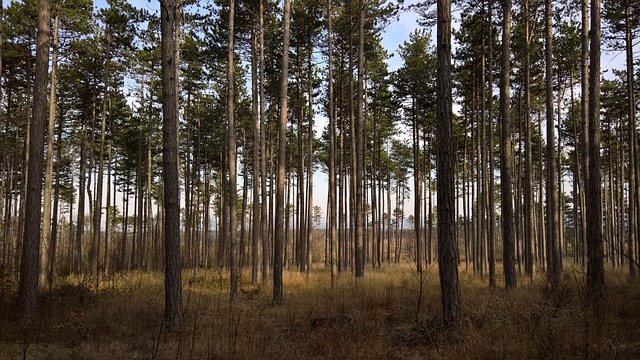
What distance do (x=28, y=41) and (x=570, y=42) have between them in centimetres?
2394

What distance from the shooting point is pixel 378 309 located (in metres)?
8.60

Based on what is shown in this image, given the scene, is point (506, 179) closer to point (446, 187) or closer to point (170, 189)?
point (446, 187)

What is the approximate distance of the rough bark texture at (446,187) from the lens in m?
6.14

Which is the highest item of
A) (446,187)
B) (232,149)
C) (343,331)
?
(232,149)

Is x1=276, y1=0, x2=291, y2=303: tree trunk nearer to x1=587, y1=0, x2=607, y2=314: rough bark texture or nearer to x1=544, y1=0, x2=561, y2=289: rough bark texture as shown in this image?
x1=587, y1=0, x2=607, y2=314: rough bark texture

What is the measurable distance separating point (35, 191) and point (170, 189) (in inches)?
145

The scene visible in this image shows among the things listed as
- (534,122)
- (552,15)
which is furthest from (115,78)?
(534,122)

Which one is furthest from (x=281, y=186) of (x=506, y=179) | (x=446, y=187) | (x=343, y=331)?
(x=506, y=179)

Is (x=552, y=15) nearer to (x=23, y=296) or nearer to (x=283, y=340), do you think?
(x=283, y=340)

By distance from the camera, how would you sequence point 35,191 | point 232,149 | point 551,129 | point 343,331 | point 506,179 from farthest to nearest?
point 232,149
point 551,129
point 506,179
point 35,191
point 343,331

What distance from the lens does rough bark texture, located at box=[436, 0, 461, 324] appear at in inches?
242

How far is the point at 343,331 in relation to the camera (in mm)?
6367

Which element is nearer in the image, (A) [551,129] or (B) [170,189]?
(B) [170,189]

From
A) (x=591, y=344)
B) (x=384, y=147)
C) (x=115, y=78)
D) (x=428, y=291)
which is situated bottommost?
(x=428, y=291)
